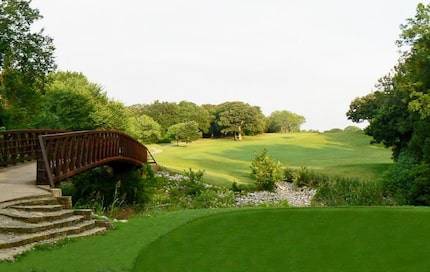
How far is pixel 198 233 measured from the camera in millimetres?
9727

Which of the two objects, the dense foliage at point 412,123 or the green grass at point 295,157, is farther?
the green grass at point 295,157

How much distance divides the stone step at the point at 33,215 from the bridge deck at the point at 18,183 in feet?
2.49

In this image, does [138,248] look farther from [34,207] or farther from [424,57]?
[424,57]

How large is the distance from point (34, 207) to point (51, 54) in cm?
1677

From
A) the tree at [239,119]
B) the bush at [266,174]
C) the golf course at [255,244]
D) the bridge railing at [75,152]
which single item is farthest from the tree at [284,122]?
the golf course at [255,244]

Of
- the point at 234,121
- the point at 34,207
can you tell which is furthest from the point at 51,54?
the point at 234,121

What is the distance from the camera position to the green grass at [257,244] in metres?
7.56

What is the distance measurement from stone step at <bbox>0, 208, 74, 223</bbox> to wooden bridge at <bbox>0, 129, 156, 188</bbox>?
2339 millimetres

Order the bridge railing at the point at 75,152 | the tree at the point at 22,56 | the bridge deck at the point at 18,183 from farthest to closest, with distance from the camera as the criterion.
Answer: the tree at the point at 22,56, the bridge railing at the point at 75,152, the bridge deck at the point at 18,183

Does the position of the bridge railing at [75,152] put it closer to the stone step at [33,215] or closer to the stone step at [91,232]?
the stone step at [33,215]

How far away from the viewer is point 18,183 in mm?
12984

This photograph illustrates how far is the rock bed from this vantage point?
26.4 metres

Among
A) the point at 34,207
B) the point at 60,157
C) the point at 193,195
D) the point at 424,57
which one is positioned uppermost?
the point at 424,57

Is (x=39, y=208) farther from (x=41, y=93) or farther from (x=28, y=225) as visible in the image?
(x=41, y=93)
